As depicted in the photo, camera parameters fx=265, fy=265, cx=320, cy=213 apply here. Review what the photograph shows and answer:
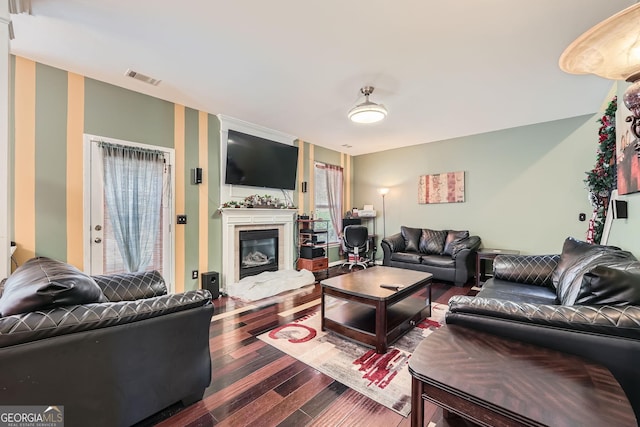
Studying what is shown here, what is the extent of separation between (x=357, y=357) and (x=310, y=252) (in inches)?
118

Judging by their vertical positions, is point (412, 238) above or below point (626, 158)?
below

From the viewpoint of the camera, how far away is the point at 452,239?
16.2 feet

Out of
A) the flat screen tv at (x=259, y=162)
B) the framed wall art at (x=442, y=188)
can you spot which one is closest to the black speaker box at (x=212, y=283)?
the flat screen tv at (x=259, y=162)

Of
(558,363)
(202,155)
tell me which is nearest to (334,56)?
(202,155)

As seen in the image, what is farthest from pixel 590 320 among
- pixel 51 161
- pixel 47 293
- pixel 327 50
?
pixel 51 161

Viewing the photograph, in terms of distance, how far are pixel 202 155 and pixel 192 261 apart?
1.55 meters

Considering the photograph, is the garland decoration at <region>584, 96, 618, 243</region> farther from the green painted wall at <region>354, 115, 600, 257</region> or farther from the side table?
the side table

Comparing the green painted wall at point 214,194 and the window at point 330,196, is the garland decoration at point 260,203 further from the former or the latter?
the window at point 330,196

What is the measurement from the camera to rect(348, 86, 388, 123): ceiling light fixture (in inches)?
123

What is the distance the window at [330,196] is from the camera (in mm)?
5914

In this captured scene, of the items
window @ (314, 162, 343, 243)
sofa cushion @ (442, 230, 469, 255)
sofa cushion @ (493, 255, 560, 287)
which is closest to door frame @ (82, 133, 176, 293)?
window @ (314, 162, 343, 243)

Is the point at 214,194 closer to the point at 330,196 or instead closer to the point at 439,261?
the point at 330,196

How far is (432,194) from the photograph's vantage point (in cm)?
552

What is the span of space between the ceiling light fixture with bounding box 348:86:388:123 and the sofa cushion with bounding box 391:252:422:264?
→ 8.92ft
